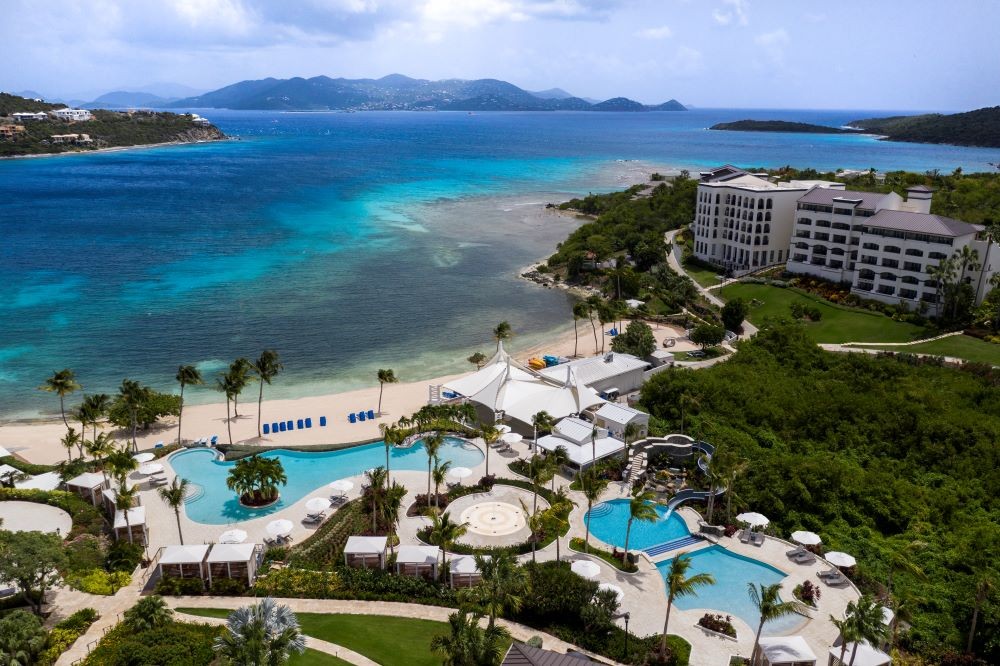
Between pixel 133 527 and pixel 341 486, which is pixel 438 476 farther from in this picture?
pixel 133 527

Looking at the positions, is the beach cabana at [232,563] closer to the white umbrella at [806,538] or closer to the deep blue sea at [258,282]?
the white umbrella at [806,538]

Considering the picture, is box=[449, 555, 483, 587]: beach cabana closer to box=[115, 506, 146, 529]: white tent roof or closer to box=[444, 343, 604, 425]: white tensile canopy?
box=[115, 506, 146, 529]: white tent roof

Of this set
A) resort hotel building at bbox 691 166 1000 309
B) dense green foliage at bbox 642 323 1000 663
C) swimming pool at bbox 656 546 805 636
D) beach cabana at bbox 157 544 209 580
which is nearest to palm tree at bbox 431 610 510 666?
swimming pool at bbox 656 546 805 636

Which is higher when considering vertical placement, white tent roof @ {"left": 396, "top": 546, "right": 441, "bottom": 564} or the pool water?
white tent roof @ {"left": 396, "top": 546, "right": 441, "bottom": 564}

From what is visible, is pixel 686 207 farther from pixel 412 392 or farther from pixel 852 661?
pixel 852 661

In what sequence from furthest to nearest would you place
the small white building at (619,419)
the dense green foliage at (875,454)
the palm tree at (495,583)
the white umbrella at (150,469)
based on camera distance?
the small white building at (619,419)
the white umbrella at (150,469)
the dense green foliage at (875,454)
the palm tree at (495,583)

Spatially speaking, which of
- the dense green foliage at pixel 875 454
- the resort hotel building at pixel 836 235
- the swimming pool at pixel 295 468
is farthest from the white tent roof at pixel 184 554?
the resort hotel building at pixel 836 235

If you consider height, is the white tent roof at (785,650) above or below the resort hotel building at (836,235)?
below

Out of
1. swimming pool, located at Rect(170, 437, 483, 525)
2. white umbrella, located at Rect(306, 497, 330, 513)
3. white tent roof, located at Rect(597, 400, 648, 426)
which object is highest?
white tent roof, located at Rect(597, 400, 648, 426)
